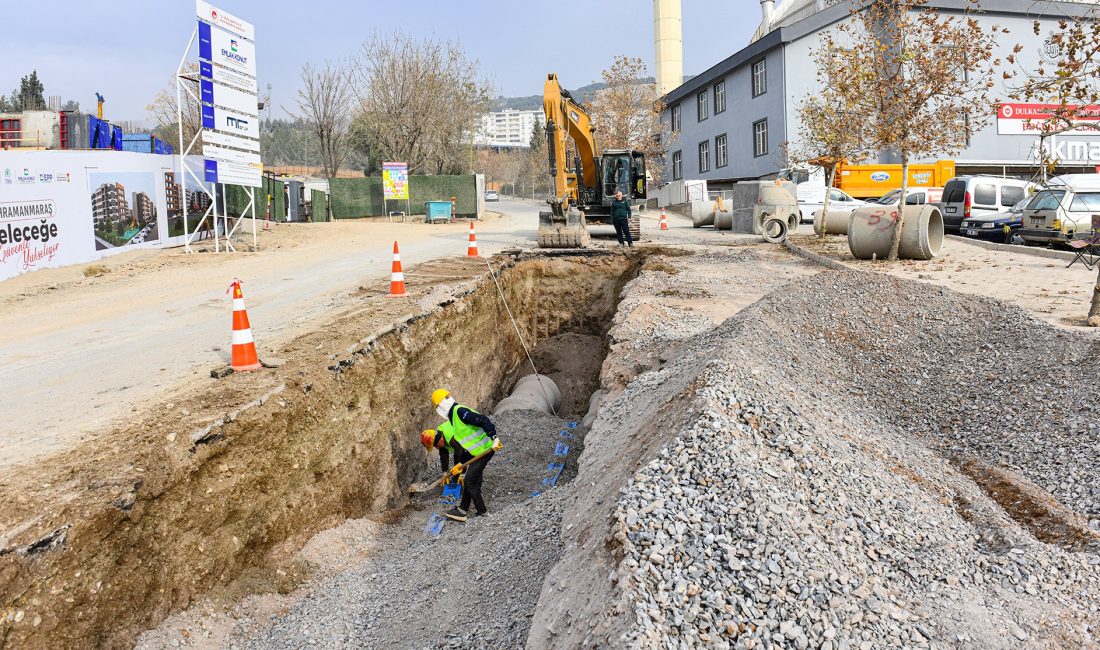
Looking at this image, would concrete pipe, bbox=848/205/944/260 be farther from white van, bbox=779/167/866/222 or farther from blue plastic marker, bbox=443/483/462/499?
blue plastic marker, bbox=443/483/462/499

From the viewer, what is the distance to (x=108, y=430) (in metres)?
5.72

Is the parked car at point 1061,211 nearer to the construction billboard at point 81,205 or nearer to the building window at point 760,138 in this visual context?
the building window at point 760,138

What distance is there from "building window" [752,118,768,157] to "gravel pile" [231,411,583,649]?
3220cm

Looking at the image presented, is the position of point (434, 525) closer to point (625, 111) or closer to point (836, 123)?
point (836, 123)

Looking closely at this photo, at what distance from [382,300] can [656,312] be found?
3.92 m

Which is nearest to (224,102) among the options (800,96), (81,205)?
(81,205)

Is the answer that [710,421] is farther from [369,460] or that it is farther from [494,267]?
[494,267]

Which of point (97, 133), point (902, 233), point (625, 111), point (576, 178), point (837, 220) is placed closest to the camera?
point (902, 233)

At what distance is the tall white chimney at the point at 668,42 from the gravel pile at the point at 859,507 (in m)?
Result: 53.9

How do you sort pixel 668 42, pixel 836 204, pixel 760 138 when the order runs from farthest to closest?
pixel 668 42
pixel 760 138
pixel 836 204

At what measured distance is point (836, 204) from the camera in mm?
24734

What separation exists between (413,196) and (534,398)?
83.4ft

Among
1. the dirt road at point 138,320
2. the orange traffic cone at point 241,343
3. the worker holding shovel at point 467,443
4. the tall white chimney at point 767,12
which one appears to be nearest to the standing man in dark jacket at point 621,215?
the dirt road at point 138,320

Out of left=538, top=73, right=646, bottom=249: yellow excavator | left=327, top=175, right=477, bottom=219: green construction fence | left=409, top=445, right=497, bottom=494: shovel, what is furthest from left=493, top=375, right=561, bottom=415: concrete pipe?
left=327, top=175, right=477, bottom=219: green construction fence
